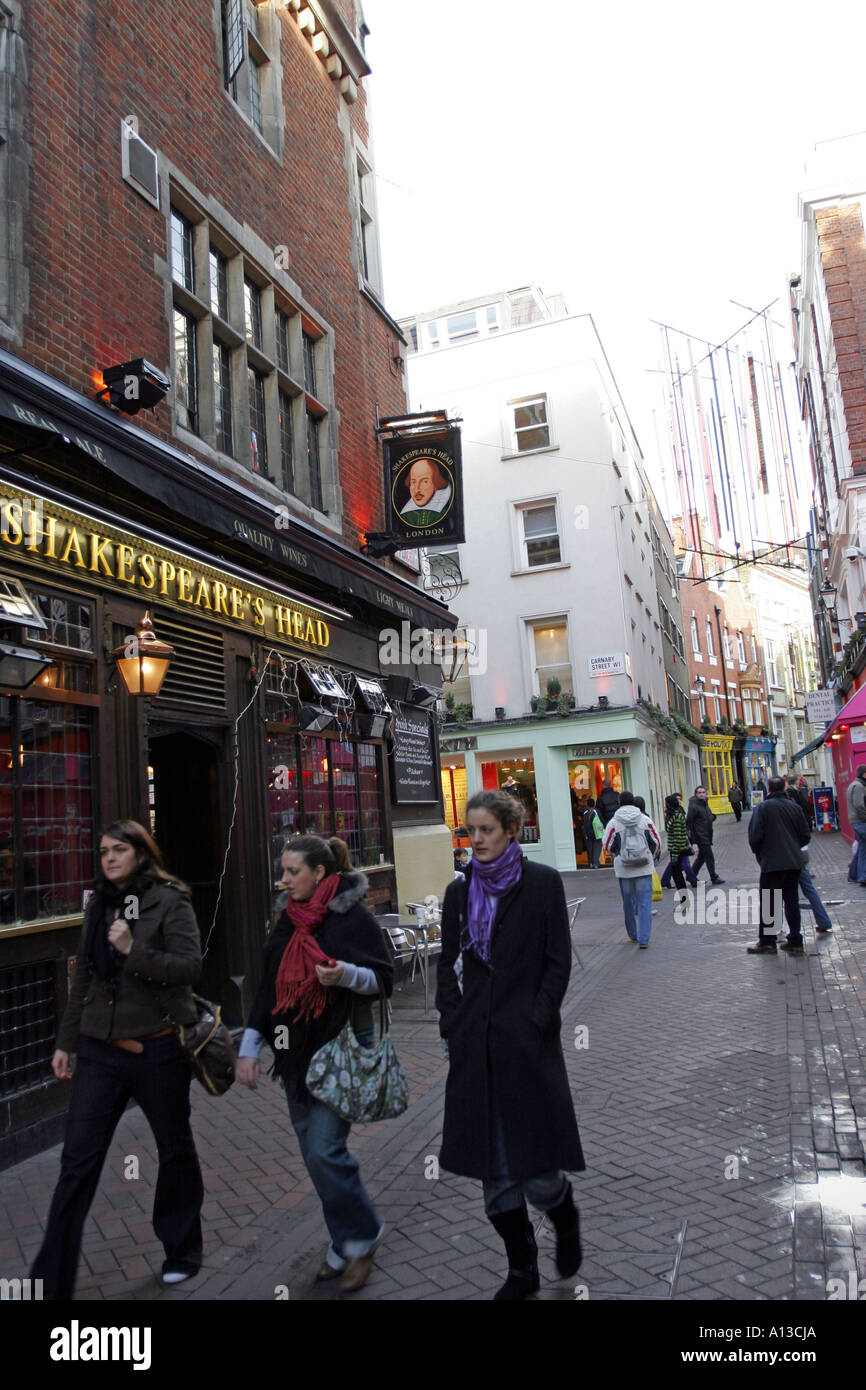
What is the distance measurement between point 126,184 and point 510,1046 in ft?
25.1

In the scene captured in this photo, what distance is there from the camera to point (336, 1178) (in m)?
3.63

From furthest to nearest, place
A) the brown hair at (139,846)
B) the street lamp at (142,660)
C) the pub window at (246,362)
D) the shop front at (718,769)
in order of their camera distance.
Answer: the shop front at (718,769), the pub window at (246,362), the street lamp at (142,660), the brown hair at (139,846)

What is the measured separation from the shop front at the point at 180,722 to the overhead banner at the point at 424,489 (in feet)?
2.63

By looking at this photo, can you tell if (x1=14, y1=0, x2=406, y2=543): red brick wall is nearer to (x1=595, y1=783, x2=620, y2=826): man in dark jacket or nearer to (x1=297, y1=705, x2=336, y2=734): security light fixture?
(x1=297, y1=705, x2=336, y2=734): security light fixture

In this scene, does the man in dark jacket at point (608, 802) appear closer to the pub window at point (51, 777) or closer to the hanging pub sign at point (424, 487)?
the hanging pub sign at point (424, 487)

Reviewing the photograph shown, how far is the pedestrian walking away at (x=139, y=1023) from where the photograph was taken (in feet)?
12.2

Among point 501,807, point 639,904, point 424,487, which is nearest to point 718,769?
point 639,904

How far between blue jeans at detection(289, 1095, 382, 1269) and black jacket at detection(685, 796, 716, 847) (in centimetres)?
1375

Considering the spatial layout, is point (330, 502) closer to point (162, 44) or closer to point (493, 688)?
point (162, 44)

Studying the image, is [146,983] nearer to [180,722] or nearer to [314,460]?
[180,722]

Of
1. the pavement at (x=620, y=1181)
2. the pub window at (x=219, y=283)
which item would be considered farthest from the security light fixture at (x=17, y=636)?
the pub window at (x=219, y=283)

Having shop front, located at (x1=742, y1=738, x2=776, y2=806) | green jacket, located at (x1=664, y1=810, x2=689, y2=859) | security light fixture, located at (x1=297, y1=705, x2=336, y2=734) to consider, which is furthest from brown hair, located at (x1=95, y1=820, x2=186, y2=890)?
shop front, located at (x1=742, y1=738, x2=776, y2=806)
